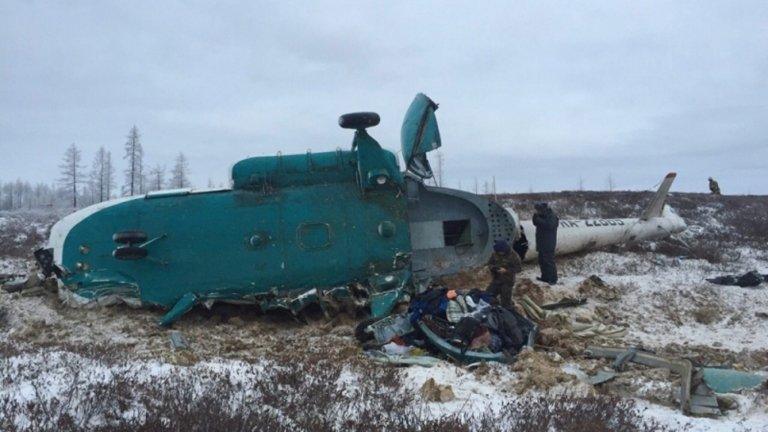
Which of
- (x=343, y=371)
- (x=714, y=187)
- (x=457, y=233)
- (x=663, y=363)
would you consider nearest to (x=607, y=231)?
(x=457, y=233)

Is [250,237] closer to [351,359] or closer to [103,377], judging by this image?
[351,359]

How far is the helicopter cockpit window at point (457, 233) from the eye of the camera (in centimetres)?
1003

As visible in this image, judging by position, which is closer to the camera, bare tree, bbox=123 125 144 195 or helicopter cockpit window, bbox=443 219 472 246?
helicopter cockpit window, bbox=443 219 472 246

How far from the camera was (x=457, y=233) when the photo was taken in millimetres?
10148

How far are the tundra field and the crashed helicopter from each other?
0.42 metres

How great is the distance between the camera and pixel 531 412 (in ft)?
15.0

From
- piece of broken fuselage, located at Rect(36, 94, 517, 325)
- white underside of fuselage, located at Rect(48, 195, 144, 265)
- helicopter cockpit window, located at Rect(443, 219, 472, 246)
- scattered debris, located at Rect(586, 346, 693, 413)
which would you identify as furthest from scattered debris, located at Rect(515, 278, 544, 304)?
white underside of fuselage, located at Rect(48, 195, 144, 265)

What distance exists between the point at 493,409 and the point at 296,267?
4.64m

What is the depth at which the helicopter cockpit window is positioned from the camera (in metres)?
10.0

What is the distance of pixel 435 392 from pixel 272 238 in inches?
177

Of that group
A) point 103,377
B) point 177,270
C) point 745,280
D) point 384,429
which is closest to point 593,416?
point 384,429

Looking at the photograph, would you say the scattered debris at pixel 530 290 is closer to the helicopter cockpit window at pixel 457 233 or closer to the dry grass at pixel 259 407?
the helicopter cockpit window at pixel 457 233

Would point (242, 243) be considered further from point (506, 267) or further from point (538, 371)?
point (538, 371)

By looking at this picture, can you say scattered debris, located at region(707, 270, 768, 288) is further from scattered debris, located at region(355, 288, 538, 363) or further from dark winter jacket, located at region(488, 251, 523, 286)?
scattered debris, located at region(355, 288, 538, 363)
